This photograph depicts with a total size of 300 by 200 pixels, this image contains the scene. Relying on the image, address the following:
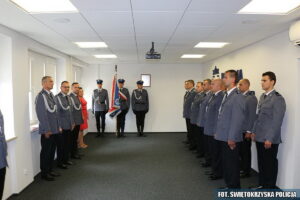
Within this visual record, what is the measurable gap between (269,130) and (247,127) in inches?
27.5

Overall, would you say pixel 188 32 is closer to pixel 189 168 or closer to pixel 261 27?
pixel 261 27

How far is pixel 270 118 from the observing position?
3.34 meters

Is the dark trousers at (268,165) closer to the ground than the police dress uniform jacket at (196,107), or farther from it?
closer to the ground

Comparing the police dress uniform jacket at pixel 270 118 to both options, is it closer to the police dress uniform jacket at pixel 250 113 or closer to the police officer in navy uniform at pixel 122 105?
the police dress uniform jacket at pixel 250 113

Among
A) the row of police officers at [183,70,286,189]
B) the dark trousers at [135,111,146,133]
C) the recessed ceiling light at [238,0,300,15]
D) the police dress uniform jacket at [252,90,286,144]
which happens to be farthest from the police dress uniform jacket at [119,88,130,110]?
the recessed ceiling light at [238,0,300,15]

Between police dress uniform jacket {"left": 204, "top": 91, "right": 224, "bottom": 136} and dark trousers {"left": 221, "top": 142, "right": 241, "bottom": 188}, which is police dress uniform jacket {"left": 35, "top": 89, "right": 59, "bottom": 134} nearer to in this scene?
police dress uniform jacket {"left": 204, "top": 91, "right": 224, "bottom": 136}

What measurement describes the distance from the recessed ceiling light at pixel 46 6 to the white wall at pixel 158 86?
569cm

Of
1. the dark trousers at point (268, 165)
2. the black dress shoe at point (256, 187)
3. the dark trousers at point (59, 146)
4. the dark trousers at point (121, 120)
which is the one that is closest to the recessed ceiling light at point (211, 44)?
the dark trousers at point (268, 165)

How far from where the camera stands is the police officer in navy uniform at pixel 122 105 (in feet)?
25.7

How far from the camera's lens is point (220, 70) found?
6758mm

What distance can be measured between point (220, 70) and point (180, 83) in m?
2.09

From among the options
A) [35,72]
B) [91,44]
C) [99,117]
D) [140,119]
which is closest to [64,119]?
[35,72]

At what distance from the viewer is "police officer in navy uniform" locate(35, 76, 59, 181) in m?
3.88

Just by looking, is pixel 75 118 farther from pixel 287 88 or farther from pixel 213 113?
pixel 287 88
